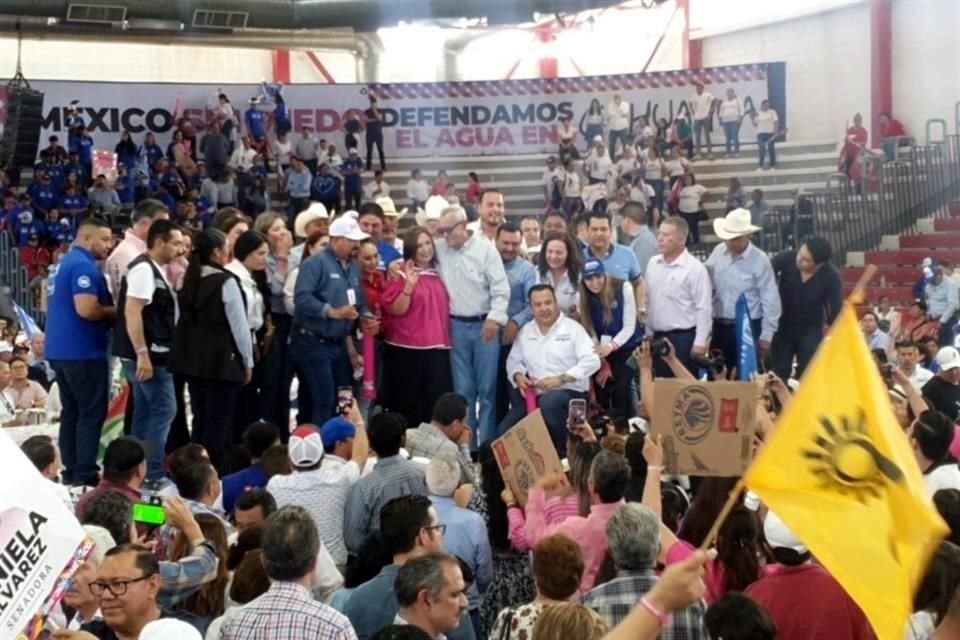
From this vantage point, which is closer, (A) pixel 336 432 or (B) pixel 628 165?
(A) pixel 336 432

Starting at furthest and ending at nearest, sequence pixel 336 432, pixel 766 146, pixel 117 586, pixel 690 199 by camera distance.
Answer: pixel 766 146
pixel 690 199
pixel 336 432
pixel 117 586

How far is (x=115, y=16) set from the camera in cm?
2175

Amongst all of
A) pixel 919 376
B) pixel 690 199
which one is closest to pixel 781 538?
pixel 919 376

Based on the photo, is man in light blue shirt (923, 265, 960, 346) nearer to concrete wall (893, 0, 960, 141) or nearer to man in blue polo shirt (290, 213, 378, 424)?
concrete wall (893, 0, 960, 141)

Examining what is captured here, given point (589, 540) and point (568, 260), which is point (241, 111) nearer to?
point (568, 260)

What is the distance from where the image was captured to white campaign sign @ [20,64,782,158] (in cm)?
2920

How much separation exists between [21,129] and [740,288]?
15.2m

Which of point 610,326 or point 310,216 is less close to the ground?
point 310,216

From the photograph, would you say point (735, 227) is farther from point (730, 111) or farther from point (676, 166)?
point (730, 111)

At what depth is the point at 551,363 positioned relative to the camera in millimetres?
10516

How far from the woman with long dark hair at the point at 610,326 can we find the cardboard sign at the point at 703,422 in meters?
2.82

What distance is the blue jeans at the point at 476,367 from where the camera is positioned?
1088 centimetres

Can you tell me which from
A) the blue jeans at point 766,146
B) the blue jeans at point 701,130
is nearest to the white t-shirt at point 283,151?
the blue jeans at point 701,130

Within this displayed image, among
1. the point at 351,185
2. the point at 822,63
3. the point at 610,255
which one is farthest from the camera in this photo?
the point at 822,63
